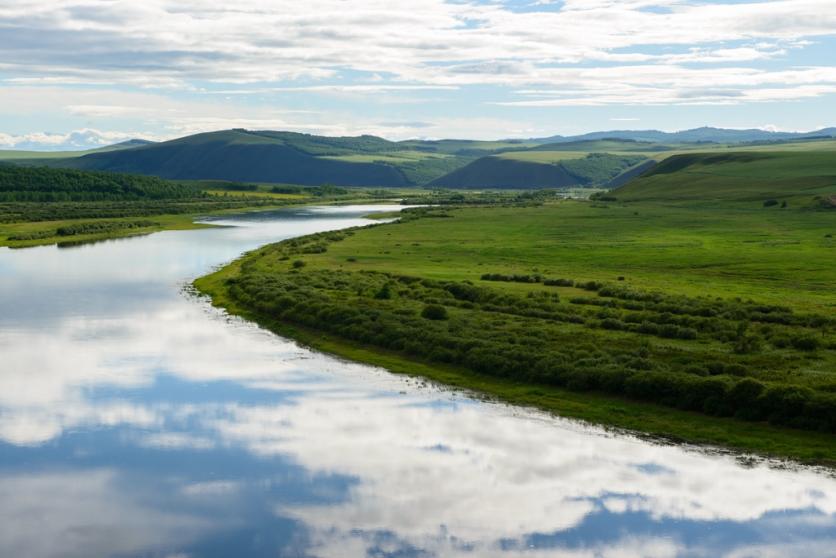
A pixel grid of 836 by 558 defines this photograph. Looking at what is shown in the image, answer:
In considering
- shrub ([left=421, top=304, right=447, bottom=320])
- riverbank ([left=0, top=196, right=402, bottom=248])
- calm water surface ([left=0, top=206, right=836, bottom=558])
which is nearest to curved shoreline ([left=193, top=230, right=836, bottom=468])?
calm water surface ([left=0, top=206, right=836, bottom=558])

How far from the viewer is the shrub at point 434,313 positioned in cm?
5966

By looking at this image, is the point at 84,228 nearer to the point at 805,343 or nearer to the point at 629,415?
the point at 805,343

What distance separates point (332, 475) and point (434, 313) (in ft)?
85.3

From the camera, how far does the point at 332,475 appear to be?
114ft

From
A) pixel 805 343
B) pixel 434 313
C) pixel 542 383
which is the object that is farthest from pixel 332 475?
pixel 805 343

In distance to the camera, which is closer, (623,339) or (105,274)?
(623,339)

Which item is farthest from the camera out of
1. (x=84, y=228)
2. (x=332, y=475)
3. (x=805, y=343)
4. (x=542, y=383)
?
(x=84, y=228)

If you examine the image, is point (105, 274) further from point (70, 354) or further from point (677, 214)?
point (677, 214)

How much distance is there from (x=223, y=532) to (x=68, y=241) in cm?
10682

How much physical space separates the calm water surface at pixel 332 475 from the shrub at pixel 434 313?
923 cm

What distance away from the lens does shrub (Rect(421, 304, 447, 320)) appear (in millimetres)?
59656

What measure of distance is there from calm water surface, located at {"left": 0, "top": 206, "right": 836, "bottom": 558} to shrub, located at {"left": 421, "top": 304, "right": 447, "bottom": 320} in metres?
9.23

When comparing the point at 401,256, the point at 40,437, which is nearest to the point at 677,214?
the point at 401,256

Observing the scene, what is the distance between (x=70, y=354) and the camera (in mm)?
53969
